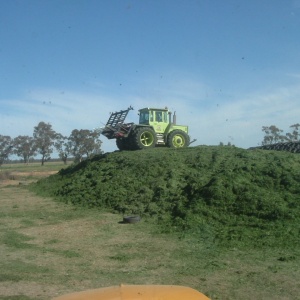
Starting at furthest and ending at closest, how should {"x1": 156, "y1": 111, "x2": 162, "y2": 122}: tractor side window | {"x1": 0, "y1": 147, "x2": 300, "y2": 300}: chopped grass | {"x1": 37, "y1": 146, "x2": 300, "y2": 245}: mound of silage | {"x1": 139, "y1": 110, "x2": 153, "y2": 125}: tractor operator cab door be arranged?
{"x1": 156, "y1": 111, "x2": 162, "y2": 122}: tractor side window < {"x1": 139, "y1": 110, "x2": 153, "y2": 125}: tractor operator cab door < {"x1": 37, "y1": 146, "x2": 300, "y2": 245}: mound of silage < {"x1": 0, "y1": 147, "x2": 300, "y2": 300}: chopped grass

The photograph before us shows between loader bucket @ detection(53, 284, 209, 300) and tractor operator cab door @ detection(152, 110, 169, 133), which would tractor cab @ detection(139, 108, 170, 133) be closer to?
tractor operator cab door @ detection(152, 110, 169, 133)

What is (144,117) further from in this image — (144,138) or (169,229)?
(169,229)

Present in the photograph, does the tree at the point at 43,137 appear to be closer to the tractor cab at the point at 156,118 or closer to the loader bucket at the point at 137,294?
the tractor cab at the point at 156,118

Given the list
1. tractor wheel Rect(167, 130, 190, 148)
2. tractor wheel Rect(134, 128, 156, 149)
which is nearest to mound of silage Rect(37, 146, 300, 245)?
tractor wheel Rect(134, 128, 156, 149)

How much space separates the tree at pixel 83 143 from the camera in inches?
2771

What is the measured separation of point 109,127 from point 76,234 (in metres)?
11.7

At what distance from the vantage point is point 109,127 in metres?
23.4

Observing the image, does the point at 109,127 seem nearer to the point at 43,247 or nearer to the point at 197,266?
the point at 43,247

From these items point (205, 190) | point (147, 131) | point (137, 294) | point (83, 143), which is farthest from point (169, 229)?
point (83, 143)

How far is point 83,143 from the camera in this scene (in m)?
71.3

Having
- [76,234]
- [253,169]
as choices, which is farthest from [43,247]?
[253,169]

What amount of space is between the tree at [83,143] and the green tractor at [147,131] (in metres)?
45.6

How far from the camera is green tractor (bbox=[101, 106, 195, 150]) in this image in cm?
2333

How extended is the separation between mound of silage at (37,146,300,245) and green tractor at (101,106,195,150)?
87.3 inches
